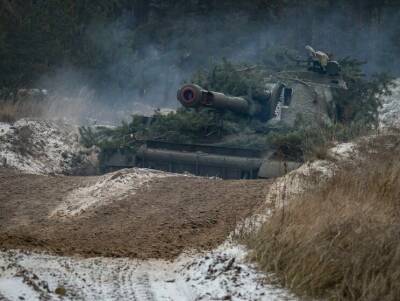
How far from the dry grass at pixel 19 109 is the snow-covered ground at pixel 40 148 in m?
0.64

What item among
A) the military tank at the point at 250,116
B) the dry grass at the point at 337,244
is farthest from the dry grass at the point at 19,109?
the dry grass at the point at 337,244

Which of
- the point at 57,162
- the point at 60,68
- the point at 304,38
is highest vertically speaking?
the point at 304,38

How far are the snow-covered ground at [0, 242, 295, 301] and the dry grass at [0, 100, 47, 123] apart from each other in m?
10.4

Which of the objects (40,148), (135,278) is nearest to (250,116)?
(40,148)

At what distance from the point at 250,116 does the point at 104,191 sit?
5.57 meters

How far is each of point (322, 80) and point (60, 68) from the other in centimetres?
922

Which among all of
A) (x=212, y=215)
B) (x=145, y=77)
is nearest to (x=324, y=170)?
(x=212, y=215)

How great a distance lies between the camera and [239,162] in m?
12.7

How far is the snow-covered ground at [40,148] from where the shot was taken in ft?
46.8

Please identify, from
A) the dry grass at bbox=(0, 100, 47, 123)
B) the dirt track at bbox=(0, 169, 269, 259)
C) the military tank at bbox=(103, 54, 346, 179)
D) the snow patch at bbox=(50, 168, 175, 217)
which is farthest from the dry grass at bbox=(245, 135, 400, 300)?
the dry grass at bbox=(0, 100, 47, 123)

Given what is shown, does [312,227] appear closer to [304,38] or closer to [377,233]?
[377,233]

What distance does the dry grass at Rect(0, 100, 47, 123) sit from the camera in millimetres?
16984

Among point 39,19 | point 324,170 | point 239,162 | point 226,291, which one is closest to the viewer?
point 226,291

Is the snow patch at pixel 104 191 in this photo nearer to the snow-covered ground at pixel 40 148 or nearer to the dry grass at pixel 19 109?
the snow-covered ground at pixel 40 148
